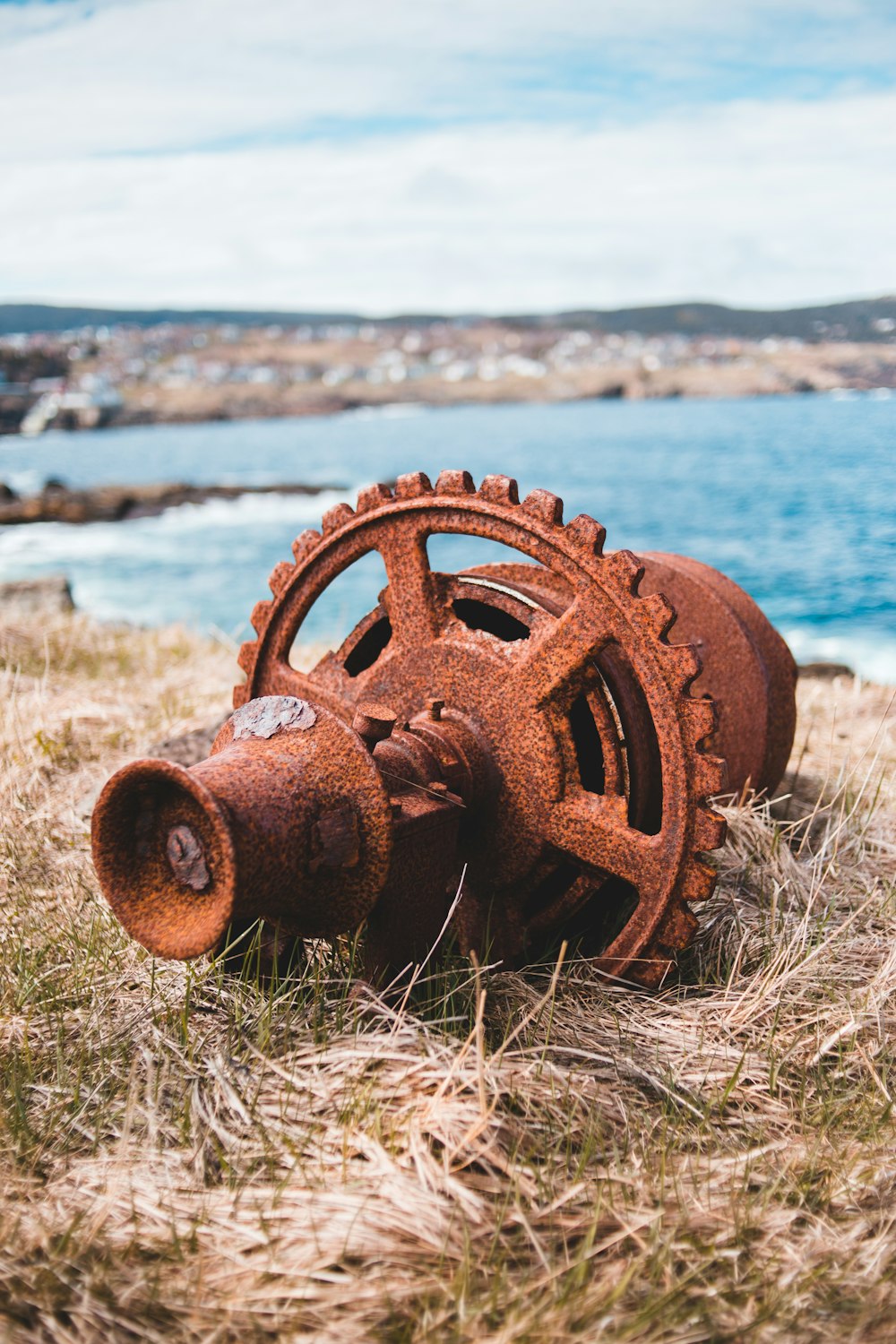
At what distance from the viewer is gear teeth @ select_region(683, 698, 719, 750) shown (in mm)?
2609

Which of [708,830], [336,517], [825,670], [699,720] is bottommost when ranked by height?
[825,670]

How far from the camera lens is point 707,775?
2.60 metres

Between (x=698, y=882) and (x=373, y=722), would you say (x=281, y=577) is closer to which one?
(x=373, y=722)

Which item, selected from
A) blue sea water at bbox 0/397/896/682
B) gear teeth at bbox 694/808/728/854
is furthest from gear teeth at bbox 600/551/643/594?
blue sea water at bbox 0/397/896/682

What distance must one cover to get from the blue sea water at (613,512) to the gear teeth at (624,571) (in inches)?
144

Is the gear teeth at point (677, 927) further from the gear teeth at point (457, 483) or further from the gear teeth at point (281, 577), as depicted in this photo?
the gear teeth at point (281, 577)

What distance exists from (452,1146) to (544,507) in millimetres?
1498

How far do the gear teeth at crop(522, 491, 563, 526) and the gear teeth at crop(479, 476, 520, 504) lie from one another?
0.13 ft

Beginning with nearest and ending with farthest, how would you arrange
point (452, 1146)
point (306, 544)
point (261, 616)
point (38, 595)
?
point (452, 1146) → point (306, 544) → point (261, 616) → point (38, 595)

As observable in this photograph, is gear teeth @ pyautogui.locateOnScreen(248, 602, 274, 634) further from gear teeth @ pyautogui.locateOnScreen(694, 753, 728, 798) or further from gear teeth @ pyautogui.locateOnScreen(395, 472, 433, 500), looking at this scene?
gear teeth @ pyautogui.locateOnScreen(694, 753, 728, 798)

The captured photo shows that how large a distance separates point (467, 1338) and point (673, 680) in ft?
4.74

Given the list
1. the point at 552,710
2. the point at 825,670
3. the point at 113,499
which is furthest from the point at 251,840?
the point at 113,499

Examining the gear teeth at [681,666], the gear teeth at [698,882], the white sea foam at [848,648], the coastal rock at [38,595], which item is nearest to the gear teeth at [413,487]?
the gear teeth at [681,666]

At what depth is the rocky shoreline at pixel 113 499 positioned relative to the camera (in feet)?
98.4
